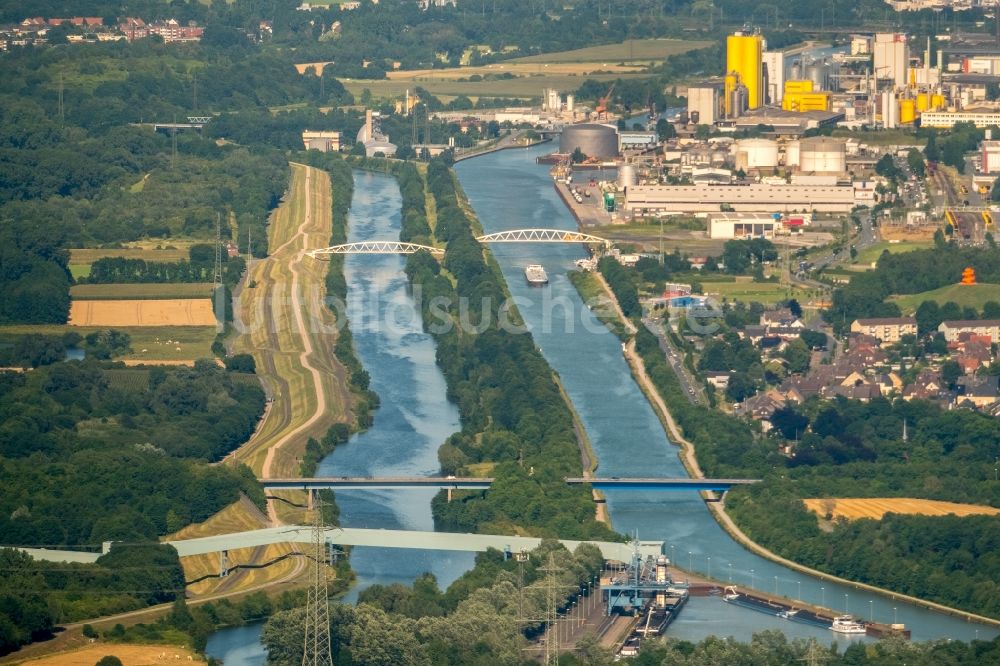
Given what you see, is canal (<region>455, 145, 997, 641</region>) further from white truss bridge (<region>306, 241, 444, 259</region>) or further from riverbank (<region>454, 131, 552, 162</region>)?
riverbank (<region>454, 131, 552, 162</region>)

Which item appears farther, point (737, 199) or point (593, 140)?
point (593, 140)

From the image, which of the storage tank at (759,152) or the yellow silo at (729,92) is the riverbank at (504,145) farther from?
the storage tank at (759,152)

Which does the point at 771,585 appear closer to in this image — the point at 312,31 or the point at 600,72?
the point at 600,72

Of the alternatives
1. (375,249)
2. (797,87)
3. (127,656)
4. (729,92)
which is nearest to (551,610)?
(127,656)

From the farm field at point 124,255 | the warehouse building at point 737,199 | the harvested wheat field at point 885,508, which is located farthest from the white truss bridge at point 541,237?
the harvested wheat field at point 885,508

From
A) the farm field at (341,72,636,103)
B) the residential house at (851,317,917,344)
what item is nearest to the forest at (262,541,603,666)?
the residential house at (851,317,917,344)

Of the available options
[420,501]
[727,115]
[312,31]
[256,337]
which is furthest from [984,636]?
[312,31]

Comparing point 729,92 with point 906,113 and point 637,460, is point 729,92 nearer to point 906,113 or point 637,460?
point 906,113
